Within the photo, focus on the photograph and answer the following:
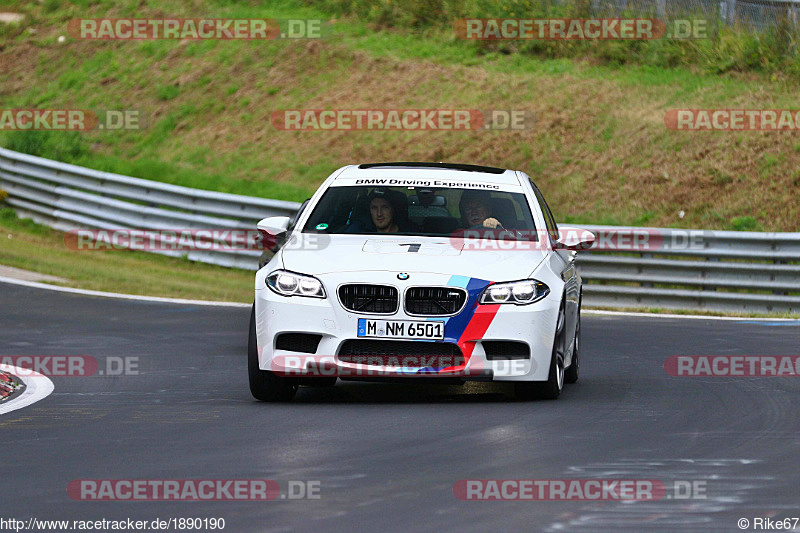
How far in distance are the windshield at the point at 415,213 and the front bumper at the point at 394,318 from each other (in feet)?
3.42

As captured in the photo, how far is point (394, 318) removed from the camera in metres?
9.05

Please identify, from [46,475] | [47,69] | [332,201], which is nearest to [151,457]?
[46,475]

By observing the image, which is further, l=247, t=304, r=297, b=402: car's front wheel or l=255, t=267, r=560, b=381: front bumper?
l=247, t=304, r=297, b=402: car's front wheel

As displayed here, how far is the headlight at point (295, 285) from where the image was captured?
9141 mm

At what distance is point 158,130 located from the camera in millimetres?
31031

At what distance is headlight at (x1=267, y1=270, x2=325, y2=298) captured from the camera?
360 inches
